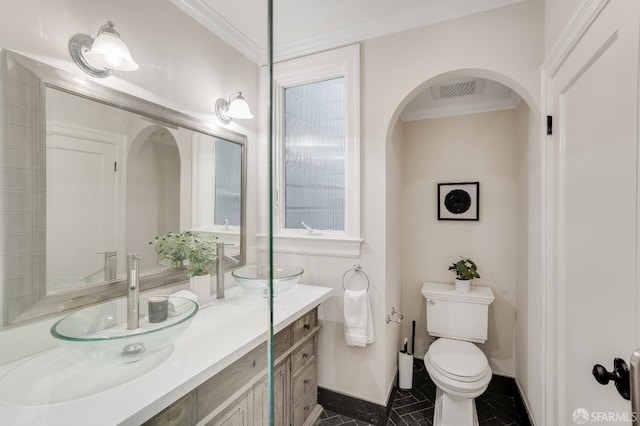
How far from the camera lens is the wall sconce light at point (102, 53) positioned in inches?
20.9

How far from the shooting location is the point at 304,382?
1561 mm

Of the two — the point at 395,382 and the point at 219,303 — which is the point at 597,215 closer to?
the point at 219,303

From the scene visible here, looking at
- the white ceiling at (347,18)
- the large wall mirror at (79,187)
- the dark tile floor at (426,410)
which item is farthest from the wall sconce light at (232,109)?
the dark tile floor at (426,410)

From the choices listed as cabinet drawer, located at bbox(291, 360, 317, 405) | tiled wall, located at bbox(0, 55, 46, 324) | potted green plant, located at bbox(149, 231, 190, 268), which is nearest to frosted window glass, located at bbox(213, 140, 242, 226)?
potted green plant, located at bbox(149, 231, 190, 268)

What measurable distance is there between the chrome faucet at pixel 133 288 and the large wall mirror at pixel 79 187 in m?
0.01

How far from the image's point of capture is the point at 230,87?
30.9 inches

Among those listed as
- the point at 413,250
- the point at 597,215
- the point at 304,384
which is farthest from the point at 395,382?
the point at 597,215

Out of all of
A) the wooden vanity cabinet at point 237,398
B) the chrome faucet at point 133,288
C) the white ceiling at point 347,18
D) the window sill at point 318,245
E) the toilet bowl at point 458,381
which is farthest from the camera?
the window sill at point 318,245

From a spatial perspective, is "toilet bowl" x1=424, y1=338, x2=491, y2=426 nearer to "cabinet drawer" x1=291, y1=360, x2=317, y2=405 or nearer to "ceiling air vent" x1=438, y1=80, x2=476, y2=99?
"cabinet drawer" x1=291, y1=360, x2=317, y2=405

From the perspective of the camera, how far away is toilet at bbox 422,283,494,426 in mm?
1557

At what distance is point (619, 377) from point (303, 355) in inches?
49.8

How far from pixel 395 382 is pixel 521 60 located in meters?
2.09

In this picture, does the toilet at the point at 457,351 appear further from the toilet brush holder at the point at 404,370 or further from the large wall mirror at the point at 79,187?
the large wall mirror at the point at 79,187

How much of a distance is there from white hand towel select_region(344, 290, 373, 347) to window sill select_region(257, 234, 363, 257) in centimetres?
25
